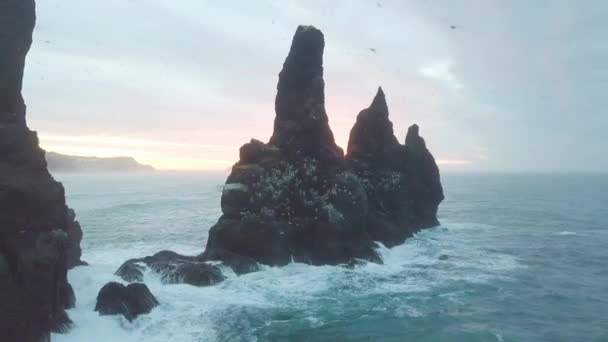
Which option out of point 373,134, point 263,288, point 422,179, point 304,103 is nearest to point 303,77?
point 304,103

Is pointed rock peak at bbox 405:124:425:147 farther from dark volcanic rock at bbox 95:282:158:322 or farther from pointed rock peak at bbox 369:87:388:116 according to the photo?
dark volcanic rock at bbox 95:282:158:322

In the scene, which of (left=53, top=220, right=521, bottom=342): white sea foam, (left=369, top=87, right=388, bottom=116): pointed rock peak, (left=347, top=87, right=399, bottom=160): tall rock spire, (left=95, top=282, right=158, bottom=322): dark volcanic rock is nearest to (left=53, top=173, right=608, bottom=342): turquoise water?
(left=53, top=220, right=521, bottom=342): white sea foam

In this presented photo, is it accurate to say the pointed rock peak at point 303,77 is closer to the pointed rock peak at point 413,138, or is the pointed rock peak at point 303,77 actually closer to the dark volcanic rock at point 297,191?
the dark volcanic rock at point 297,191

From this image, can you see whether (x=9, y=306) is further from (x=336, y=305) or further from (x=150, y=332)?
(x=336, y=305)

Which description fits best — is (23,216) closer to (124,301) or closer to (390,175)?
(124,301)

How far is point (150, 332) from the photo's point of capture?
25.7 meters

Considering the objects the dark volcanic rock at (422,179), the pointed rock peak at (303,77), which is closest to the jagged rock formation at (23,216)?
the pointed rock peak at (303,77)

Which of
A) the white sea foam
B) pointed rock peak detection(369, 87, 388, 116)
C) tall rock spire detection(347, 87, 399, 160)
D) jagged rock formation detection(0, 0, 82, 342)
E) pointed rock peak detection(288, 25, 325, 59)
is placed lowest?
the white sea foam

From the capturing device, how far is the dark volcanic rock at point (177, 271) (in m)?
34.5

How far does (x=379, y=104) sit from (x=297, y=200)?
2228 cm

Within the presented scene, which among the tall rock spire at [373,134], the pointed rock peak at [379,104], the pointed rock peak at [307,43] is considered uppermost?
the pointed rock peak at [307,43]

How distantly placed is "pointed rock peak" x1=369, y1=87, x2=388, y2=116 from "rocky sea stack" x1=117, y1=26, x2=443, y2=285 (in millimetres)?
10605

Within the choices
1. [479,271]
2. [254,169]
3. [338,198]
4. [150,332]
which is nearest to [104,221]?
[254,169]

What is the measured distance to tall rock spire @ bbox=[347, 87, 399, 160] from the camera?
58.7 meters
